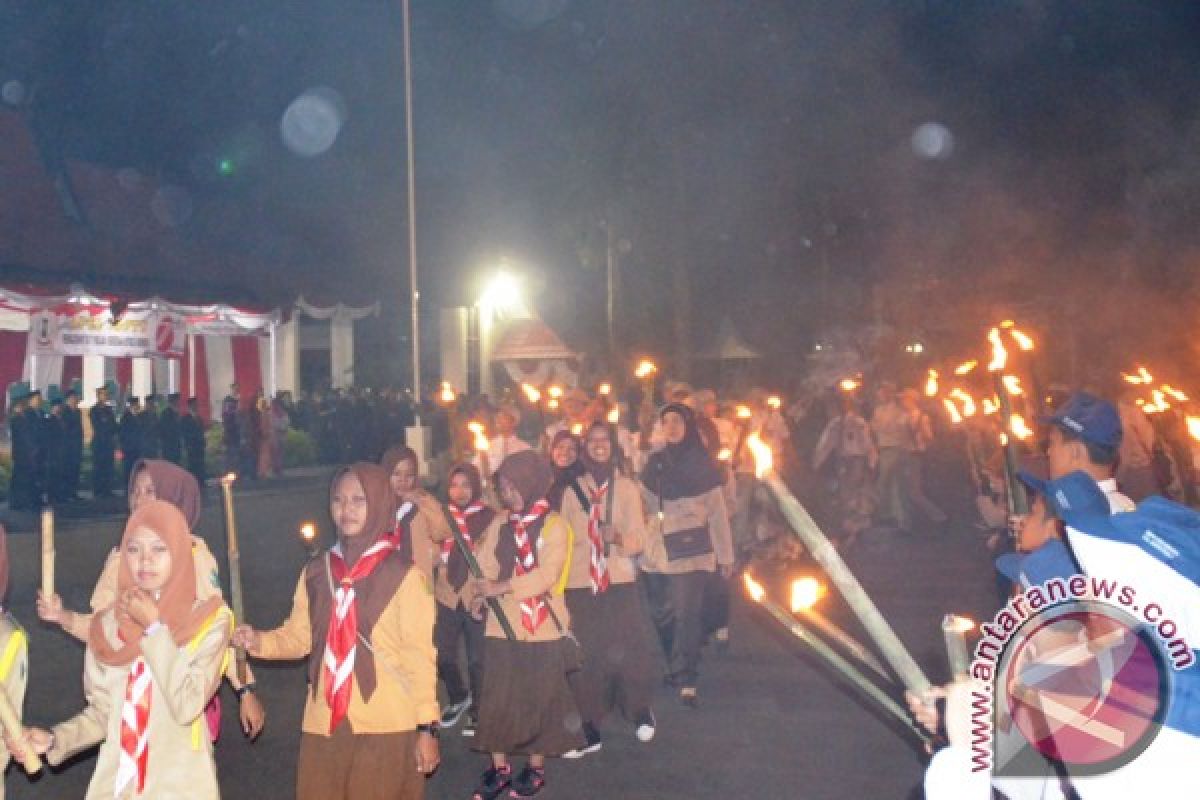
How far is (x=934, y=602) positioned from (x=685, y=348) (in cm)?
1867

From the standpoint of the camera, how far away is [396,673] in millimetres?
4504

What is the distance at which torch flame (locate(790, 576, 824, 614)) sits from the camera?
2525 millimetres

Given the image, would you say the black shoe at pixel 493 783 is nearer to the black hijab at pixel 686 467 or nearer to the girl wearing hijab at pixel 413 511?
the girl wearing hijab at pixel 413 511

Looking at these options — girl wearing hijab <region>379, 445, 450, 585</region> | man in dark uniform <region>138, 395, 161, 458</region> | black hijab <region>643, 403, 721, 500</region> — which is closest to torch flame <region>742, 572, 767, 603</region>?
girl wearing hijab <region>379, 445, 450, 585</region>

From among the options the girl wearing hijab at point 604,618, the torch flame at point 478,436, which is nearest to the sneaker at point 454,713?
the girl wearing hijab at point 604,618

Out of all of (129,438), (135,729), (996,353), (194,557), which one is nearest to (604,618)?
(194,557)

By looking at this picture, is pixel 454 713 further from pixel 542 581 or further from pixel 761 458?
pixel 761 458

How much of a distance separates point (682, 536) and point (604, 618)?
1.18 meters

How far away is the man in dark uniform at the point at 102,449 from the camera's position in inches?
806

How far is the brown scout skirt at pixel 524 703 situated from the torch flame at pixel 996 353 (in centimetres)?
301

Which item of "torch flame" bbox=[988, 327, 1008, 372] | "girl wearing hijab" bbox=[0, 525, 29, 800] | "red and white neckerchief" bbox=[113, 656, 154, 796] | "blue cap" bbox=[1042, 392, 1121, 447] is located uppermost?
"torch flame" bbox=[988, 327, 1008, 372]

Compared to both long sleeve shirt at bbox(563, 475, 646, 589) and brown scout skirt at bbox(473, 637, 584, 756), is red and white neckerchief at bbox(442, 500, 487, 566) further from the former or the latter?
brown scout skirt at bbox(473, 637, 584, 756)

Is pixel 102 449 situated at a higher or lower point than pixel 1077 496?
higher

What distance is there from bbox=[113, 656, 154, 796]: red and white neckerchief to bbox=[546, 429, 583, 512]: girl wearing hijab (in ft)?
11.7
